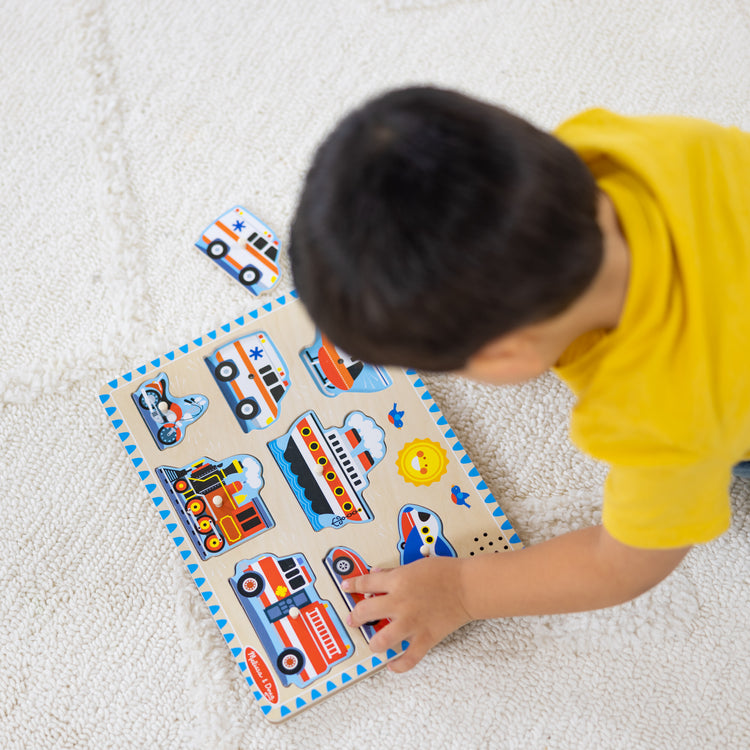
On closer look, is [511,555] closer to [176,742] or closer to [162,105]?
[176,742]

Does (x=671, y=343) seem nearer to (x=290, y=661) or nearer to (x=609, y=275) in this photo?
(x=609, y=275)

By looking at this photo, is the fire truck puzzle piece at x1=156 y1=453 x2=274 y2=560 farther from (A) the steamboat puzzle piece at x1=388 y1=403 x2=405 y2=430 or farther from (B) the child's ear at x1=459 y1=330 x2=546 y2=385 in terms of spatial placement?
(B) the child's ear at x1=459 y1=330 x2=546 y2=385

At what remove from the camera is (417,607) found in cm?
58

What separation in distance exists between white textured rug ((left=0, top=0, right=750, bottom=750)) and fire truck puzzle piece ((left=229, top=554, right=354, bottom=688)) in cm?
4

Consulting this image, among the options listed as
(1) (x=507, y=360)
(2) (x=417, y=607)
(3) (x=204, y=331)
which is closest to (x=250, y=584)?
(2) (x=417, y=607)

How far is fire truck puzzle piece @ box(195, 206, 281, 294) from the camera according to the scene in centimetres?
73

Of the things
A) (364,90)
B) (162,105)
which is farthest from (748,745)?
(162,105)

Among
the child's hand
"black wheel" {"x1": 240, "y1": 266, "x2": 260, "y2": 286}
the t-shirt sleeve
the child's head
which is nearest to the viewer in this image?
the child's head

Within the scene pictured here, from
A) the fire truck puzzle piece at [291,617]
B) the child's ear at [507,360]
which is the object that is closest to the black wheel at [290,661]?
the fire truck puzzle piece at [291,617]

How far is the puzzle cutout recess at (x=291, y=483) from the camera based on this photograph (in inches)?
23.8

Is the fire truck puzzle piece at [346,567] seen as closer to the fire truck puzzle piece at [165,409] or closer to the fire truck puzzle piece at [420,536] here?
the fire truck puzzle piece at [420,536]

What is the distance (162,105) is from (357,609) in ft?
1.94

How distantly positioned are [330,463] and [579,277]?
0.36 metres

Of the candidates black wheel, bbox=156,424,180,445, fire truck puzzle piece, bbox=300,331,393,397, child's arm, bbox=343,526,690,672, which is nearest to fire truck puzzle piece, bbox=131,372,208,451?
black wheel, bbox=156,424,180,445
